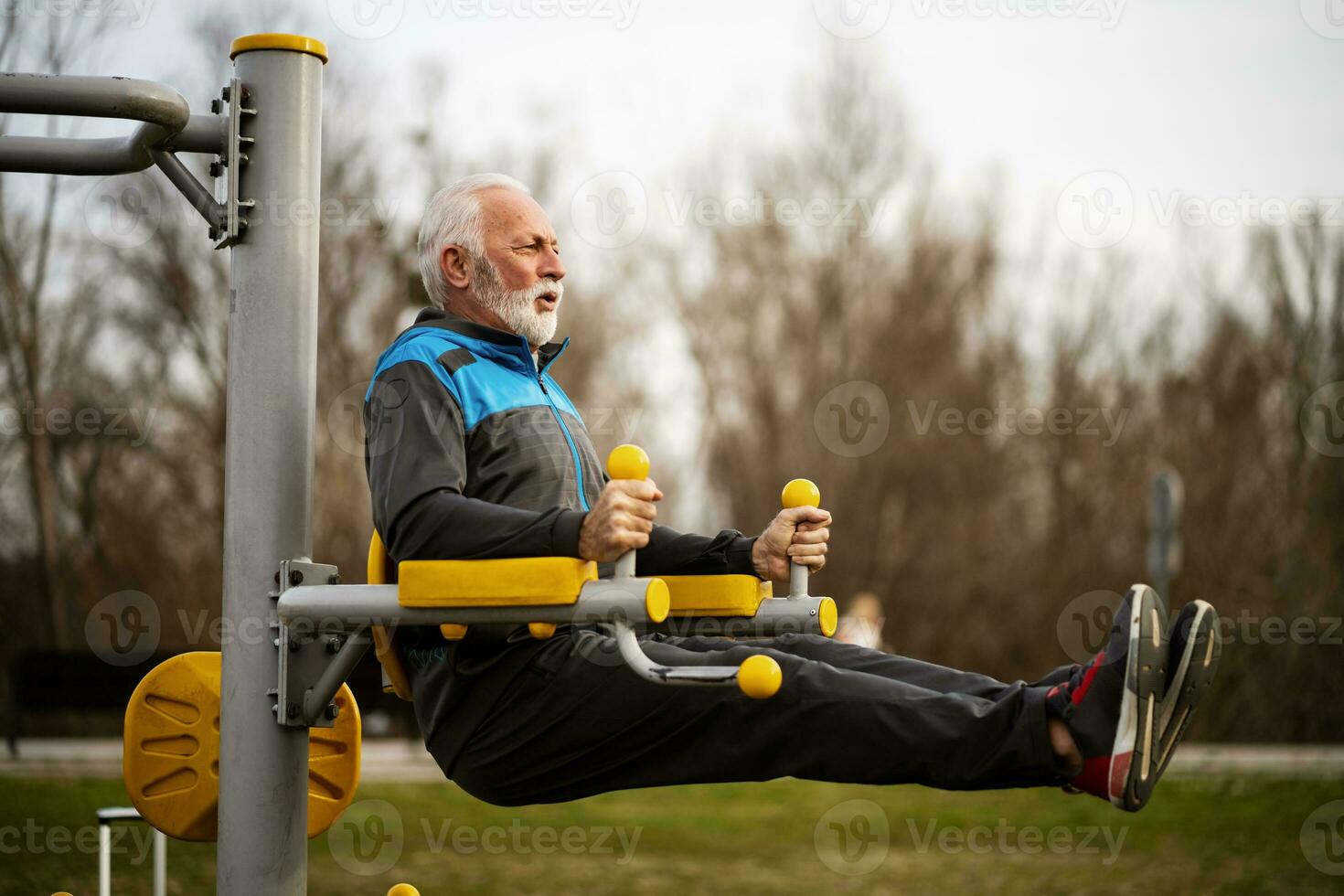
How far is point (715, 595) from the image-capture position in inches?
116

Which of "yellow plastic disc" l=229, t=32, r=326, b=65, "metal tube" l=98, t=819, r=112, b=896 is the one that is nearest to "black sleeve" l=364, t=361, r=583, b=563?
"yellow plastic disc" l=229, t=32, r=326, b=65

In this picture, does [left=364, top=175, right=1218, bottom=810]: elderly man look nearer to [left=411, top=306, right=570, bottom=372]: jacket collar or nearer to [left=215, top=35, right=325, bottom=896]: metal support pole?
[left=411, top=306, right=570, bottom=372]: jacket collar

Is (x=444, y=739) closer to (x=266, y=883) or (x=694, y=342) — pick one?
(x=266, y=883)

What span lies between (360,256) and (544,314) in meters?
10.7

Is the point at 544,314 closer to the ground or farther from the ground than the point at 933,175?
closer to the ground

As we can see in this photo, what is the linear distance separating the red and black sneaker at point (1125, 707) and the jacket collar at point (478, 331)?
1297 millimetres

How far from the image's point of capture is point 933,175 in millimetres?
19609

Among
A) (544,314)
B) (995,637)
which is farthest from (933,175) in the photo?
(544,314)

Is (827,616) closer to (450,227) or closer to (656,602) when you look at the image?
(656,602)

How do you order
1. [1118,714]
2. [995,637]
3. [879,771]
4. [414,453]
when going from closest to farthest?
1. [1118,714]
2. [879,771]
3. [414,453]
4. [995,637]

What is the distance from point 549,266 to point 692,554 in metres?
0.72

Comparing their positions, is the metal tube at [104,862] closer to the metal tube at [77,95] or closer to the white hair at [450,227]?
the white hair at [450,227]

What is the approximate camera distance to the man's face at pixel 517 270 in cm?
315

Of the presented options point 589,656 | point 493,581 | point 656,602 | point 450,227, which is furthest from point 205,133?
point 656,602
